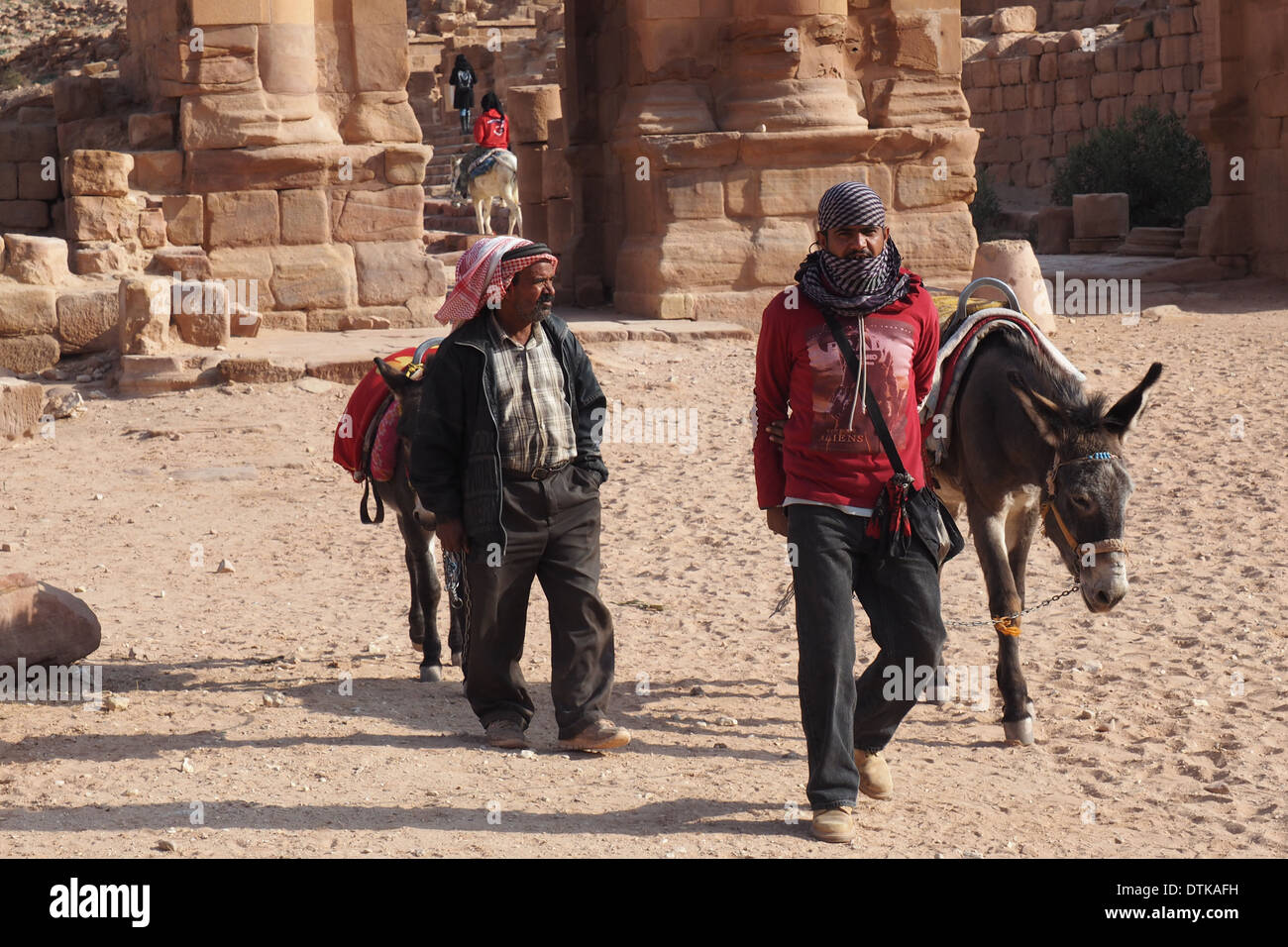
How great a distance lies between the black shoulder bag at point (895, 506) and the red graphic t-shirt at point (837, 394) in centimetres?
2

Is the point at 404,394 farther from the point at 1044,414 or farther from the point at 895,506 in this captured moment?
the point at 1044,414

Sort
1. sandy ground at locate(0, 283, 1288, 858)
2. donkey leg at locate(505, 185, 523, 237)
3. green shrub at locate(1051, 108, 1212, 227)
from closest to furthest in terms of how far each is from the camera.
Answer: sandy ground at locate(0, 283, 1288, 858) < donkey leg at locate(505, 185, 523, 237) < green shrub at locate(1051, 108, 1212, 227)

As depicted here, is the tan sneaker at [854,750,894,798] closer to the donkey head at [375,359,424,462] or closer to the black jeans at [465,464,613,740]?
the black jeans at [465,464,613,740]

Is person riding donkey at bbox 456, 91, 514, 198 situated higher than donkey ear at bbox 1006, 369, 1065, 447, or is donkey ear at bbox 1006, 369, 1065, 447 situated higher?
person riding donkey at bbox 456, 91, 514, 198

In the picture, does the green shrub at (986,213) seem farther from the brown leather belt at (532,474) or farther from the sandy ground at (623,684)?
the brown leather belt at (532,474)

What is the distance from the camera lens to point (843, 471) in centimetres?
459

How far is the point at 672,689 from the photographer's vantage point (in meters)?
6.49

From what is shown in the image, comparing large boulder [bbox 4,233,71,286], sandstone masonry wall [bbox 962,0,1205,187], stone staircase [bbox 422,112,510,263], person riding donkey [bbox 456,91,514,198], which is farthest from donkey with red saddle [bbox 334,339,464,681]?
sandstone masonry wall [bbox 962,0,1205,187]

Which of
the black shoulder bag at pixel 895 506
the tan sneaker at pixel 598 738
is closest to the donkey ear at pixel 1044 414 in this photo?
the black shoulder bag at pixel 895 506

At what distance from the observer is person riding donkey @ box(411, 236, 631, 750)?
17.0 ft

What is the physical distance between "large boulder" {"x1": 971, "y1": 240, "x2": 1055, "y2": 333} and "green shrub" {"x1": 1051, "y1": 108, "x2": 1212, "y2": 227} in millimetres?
11161

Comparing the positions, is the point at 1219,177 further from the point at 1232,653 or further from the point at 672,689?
the point at 672,689

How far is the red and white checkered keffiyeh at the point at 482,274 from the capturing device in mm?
5180

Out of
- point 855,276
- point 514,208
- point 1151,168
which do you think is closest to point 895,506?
point 855,276
